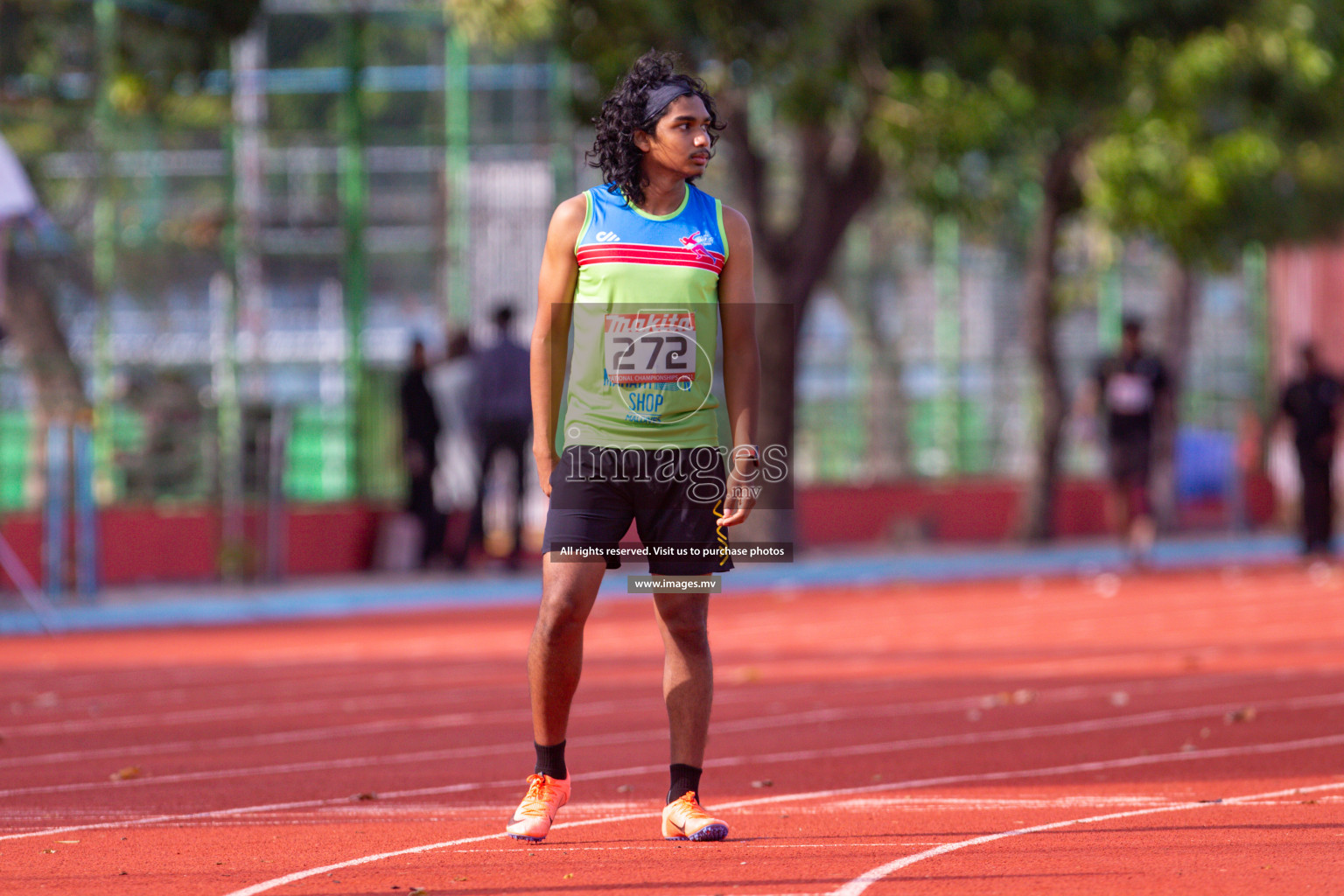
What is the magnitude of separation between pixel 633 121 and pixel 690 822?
1.95m

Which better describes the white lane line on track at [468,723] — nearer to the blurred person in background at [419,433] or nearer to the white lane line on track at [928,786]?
the white lane line on track at [928,786]

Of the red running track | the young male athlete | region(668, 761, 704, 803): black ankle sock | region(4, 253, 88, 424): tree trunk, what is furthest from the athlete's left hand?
region(4, 253, 88, 424): tree trunk

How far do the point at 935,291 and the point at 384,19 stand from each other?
696cm

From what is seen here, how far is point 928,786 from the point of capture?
7.17 metres

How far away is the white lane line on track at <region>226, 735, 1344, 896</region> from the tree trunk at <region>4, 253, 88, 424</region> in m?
11.0

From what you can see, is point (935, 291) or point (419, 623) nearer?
point (419, 623)

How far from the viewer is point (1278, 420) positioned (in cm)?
1978

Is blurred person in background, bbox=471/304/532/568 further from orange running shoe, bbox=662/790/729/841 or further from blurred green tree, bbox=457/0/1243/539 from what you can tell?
orange running shoe, bbox=662/790/729/841

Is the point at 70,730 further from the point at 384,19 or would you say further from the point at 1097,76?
the point at 1097,76

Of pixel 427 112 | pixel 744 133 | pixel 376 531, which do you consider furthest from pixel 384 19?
pixel 376 531

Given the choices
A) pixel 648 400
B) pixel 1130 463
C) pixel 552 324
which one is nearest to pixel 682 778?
pixel 648 400

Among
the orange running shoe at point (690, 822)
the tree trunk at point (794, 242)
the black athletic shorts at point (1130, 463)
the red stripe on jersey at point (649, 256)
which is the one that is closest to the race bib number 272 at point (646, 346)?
the red stripe on jersey at point (649, 256)

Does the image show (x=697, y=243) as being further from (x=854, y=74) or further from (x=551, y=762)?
(x=854, y=74)

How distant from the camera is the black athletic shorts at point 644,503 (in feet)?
19.2
